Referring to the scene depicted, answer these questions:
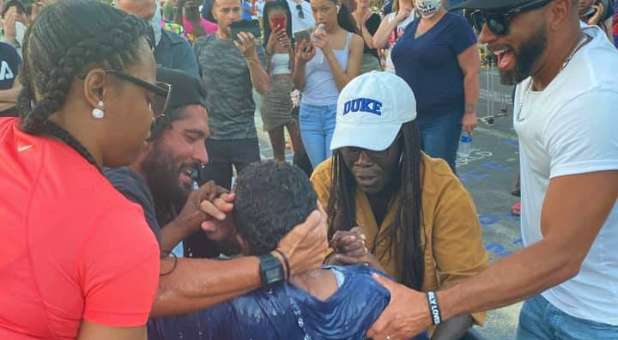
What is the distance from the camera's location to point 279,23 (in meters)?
5.13

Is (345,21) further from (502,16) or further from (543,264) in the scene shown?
(543,264)

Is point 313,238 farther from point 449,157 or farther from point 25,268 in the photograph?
point 449,157

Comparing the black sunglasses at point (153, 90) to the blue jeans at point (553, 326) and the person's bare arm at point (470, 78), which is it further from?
the person's bare arm at point (470, 78)

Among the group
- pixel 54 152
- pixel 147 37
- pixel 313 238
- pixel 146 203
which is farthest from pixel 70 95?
pixel 313 238

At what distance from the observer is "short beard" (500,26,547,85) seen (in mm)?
1843

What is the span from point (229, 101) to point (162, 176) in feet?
8.17

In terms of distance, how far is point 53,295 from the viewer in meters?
1.13

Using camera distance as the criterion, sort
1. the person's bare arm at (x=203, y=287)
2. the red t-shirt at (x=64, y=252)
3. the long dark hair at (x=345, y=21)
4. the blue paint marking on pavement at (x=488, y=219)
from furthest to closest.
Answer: the long dark hair at (x=345, y=21) < the blue paint marking on pavement at (x=488, y=219) < the person's bare arm at (x=203, y=287) < the red t-shirt at (x=64, y=252)

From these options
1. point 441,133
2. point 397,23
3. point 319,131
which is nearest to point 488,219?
point 441,133

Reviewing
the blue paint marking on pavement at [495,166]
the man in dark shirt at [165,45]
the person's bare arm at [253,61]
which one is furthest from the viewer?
the blue paint marking on pavement at [495,166]

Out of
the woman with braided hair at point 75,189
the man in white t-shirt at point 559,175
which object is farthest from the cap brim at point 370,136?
the woman with braided hair at point 75,189

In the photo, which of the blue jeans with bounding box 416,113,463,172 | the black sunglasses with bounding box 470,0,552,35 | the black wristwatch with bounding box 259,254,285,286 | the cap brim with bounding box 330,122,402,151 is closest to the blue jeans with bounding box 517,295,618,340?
the cap brim with bounding box 330,122,402,151

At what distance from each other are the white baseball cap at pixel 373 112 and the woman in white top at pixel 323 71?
2.51 metres

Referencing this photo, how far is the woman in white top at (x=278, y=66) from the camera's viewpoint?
17.0 feet
